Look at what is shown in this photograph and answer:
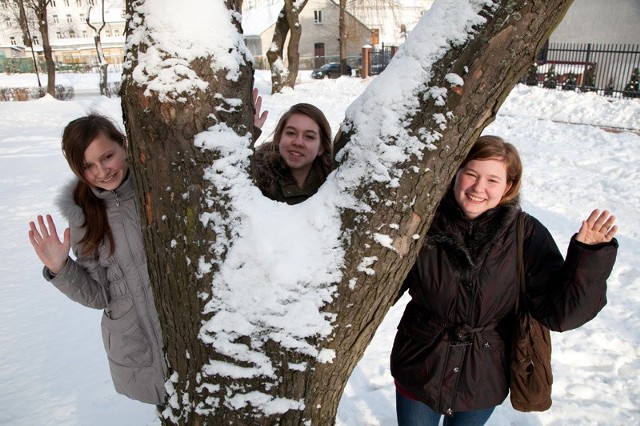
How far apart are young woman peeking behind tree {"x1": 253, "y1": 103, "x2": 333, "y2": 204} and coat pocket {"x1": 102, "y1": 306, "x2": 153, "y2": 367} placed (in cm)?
93

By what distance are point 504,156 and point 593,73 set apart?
14.1m

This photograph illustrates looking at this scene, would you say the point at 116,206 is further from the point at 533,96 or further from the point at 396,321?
→ the point at 533,96

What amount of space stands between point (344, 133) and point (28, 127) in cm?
1467

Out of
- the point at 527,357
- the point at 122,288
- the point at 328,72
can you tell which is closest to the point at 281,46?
the point at 328,72

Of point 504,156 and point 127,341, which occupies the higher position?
point 504,156

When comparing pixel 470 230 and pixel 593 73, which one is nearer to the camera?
pixel 470 230

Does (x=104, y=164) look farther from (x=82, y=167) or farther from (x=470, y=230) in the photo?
(x=470, y=230)

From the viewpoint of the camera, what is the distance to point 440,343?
5.98ft

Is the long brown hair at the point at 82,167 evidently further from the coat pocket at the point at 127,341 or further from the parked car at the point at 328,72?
the parked car at the point at 328,72

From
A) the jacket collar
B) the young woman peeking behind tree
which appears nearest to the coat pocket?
A: the young woman peeking behind tree

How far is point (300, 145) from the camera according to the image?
91.7 inches

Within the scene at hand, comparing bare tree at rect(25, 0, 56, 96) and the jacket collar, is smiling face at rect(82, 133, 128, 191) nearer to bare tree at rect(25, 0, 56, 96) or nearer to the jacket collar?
the jacket collar

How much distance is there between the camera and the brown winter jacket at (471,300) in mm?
1690

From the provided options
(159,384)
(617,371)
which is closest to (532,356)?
(159,384)
